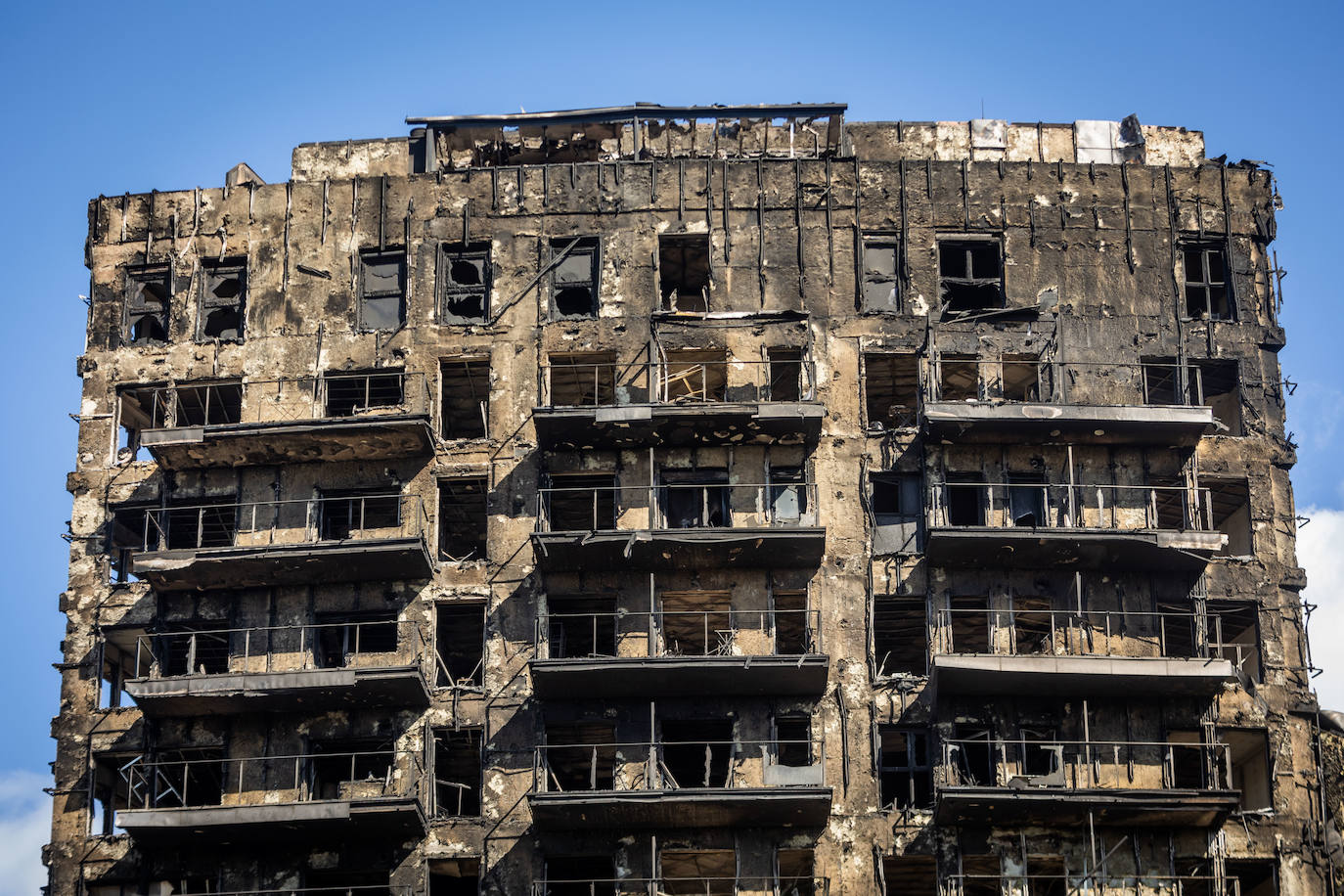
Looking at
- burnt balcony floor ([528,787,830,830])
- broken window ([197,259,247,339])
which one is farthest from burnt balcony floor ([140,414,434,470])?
burnt balcony floor ([528,787,830,830])

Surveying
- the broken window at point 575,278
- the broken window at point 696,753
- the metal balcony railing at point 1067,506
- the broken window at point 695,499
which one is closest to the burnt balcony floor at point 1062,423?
the metal balcony railing at point 1067,506

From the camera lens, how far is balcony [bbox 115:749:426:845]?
5459 centimetres

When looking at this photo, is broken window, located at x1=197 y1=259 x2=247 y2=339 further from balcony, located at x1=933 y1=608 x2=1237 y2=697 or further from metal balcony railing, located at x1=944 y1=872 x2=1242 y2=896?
metal balcony railing, located at x1=944 y1=872 x2=1242 y2=896

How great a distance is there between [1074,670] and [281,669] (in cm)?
1963

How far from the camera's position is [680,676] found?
183 feet

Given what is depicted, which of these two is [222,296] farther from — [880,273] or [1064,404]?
[1064,404]

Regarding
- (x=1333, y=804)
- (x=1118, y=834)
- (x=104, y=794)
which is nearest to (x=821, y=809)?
(x=1118, y=834)

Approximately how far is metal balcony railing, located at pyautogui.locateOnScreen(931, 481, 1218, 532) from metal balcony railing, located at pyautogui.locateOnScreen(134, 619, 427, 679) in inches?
551

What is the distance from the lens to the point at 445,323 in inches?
2435

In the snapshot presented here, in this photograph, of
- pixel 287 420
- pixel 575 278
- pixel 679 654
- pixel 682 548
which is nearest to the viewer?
pixel 682 548

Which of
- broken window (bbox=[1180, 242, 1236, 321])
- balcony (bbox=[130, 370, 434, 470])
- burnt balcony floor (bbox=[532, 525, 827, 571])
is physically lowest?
burnt balcony floor (bbox=[532, 525, 827, 571])

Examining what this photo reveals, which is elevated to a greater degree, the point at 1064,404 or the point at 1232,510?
the point at 1064,404

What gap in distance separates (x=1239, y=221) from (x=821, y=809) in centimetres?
2081

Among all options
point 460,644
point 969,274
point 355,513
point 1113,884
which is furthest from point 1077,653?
point 355,513
